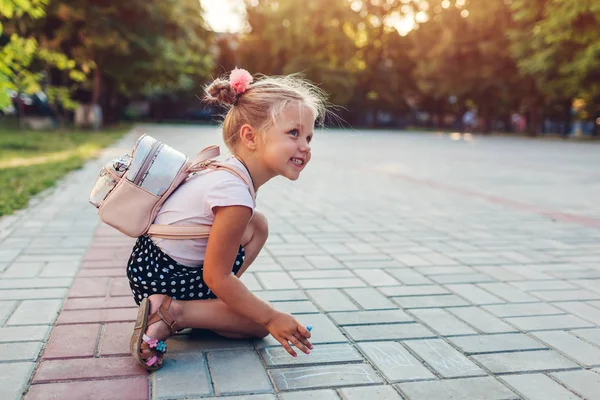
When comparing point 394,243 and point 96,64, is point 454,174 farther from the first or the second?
point 96,64

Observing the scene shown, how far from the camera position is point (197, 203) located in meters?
2.47

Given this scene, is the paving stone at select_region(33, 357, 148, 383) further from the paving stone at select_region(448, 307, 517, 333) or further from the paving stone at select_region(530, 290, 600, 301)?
the paving stone at select_region(530, 290, 600, 301)

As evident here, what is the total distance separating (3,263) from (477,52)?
33.0m

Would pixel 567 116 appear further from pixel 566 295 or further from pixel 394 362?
pixel 394 362

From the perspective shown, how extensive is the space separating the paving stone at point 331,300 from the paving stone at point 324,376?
0.75 meters

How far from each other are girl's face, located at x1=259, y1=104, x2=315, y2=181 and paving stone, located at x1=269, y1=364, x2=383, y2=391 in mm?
770

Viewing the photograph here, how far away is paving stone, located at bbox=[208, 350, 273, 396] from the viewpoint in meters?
2.25

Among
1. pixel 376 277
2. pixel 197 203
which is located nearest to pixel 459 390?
pixel 197 203

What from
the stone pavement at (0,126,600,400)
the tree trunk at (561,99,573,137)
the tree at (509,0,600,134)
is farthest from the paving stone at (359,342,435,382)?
the tree trunk at (561,99,573,137)

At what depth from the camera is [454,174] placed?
1055cm

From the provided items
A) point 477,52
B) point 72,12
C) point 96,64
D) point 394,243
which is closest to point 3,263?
point 394,243

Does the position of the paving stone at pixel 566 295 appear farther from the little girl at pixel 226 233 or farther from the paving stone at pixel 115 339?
the paving stone at pixel 115 339

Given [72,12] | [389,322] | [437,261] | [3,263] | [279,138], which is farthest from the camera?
[72,12]

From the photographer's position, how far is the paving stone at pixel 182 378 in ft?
7.20
